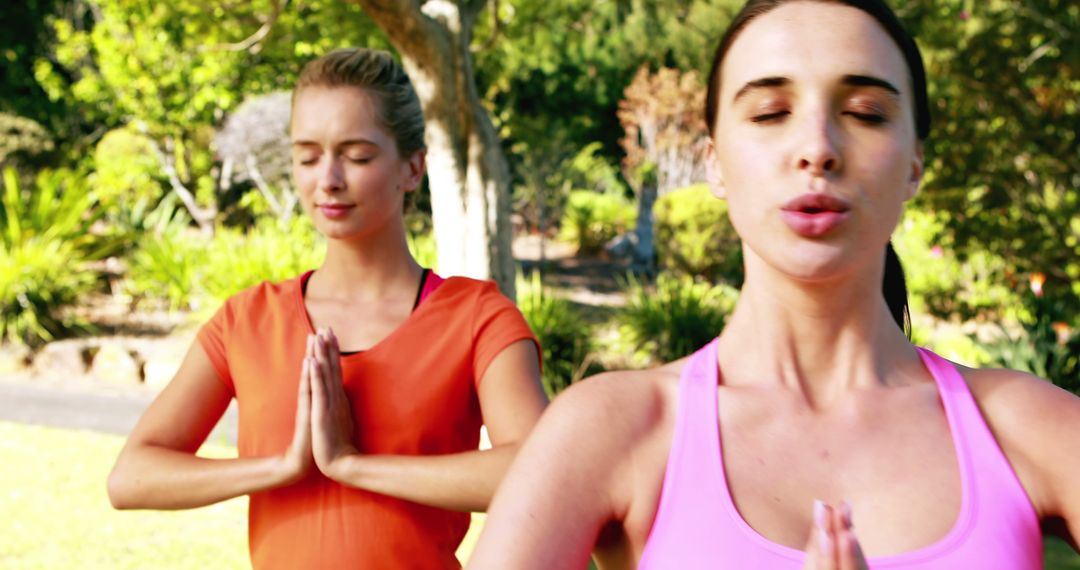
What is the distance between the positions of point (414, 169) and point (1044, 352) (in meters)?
7.54

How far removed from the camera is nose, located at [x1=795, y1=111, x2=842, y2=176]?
111 centimetres

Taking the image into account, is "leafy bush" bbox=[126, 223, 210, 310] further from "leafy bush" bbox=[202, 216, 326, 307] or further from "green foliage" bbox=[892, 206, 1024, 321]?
"green foliage" bbox=[892, 206, 1024, 321]

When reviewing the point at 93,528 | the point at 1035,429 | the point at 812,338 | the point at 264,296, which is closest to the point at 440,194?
the point at 93,528

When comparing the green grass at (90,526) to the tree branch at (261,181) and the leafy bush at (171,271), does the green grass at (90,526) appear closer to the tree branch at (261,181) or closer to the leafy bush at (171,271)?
the leafy bush at (171,271)

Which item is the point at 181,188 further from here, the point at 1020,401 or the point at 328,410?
the point at 1020,401

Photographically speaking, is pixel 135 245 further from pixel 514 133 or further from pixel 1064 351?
pixel 1064 351

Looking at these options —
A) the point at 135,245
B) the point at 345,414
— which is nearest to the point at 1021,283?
the point at 345,414

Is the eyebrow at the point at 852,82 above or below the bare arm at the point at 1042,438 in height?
above

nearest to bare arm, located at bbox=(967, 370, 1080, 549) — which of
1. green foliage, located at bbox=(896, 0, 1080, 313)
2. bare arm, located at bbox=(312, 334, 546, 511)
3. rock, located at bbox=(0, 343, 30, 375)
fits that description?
bare arm, located at bbox=(312, 334, 546, 511)

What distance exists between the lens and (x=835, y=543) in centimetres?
→ 92

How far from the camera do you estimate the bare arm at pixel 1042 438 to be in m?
1.12

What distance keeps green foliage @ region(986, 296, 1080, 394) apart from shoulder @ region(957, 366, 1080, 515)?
25.5 feet

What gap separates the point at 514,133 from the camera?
972 inches

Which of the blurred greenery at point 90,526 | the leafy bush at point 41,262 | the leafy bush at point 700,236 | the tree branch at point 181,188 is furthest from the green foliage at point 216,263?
the leafy bush at point 700,236
